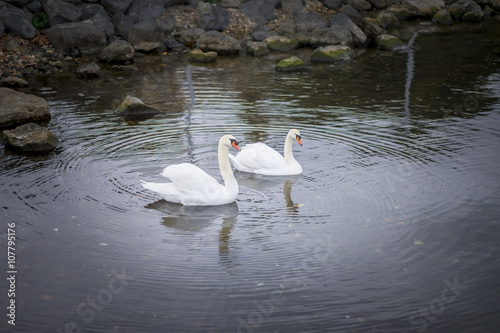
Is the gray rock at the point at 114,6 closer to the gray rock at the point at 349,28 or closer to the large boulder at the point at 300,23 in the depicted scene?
the large boulder at the point at 300,23

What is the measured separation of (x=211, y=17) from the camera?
25.8m

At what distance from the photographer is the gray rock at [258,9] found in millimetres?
28203

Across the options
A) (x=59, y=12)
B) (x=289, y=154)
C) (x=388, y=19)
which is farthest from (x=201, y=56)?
(x=289, y=154)

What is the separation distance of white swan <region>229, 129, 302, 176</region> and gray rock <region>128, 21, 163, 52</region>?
1427 centimetres

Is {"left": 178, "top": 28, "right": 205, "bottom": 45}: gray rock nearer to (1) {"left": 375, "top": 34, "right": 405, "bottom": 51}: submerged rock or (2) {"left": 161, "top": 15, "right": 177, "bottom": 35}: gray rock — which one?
(2) {"left": 161, "top": 15, "right": 177, "bottom": 35}: gray rock

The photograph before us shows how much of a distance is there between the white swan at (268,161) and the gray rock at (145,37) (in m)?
A: 14.3

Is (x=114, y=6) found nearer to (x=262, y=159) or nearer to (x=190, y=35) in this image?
(x=190, y=35)

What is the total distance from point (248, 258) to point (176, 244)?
0.96m

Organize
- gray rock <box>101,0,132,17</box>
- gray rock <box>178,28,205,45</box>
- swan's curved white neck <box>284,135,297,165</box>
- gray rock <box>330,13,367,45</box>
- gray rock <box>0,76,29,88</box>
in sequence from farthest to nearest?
gray rock <box>101,0,132,17</box> → gray rock <box>178,28,205,45</box> → gray rock <box>330,13,367,45</box> → gray rock <box>0,76,29,88</box> → swan's curved white neck <box>284,135,297,165</box>

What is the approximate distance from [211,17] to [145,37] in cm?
368

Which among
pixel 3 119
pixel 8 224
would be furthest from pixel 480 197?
pixel 3 119

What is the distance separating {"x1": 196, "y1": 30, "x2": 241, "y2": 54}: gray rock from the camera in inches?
904

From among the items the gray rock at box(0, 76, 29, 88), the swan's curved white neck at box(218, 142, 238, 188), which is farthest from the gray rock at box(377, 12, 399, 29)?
the swan's curved white neck at box(218, 142, 238, 188)

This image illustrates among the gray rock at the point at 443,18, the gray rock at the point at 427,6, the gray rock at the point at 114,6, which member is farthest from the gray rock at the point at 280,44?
the gray rock at the point at 427,6
